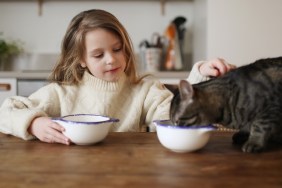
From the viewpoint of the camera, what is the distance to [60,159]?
76cm

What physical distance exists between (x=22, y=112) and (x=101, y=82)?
39 centimetres

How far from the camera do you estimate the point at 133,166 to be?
70 cm

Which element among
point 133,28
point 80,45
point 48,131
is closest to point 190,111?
point 48,131

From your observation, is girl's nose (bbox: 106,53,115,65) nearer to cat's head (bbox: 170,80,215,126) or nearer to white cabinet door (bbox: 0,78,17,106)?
cat's head (bbox: 170,80,215,126)

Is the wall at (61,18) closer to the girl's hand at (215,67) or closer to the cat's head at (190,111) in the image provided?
the girl's hand at (215,67)

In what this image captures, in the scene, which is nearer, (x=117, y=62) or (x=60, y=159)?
(x=60, y=159)

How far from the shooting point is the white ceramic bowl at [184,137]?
2.52 feet

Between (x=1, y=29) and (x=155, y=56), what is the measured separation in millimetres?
1441

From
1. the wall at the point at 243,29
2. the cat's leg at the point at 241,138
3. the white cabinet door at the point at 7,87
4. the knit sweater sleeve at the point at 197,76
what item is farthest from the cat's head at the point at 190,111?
the white cabinet door at the point at 7,87

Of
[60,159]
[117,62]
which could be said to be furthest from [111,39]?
[60,159]

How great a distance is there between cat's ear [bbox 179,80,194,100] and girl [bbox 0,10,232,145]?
37cm

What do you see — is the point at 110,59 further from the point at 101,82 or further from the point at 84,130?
the point at 84,130

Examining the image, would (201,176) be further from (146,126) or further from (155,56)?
(155,56)

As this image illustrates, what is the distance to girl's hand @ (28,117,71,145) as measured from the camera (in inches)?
35.7
